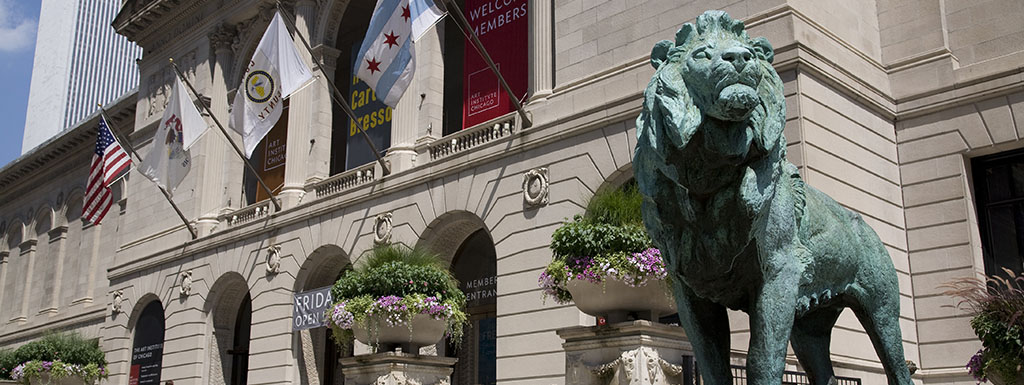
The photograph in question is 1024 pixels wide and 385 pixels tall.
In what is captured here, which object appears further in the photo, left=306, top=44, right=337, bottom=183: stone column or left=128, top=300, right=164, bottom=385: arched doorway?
left=128, top=300, right=164, bottom=385: arched doorway

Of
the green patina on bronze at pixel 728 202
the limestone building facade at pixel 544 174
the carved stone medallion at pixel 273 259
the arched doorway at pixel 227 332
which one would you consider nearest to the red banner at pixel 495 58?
the limestone building facade at pixel 544 174

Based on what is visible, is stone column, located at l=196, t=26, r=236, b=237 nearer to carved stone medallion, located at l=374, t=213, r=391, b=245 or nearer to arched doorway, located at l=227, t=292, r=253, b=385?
arched doorway, located at l=227, t=292, r=253, b=385

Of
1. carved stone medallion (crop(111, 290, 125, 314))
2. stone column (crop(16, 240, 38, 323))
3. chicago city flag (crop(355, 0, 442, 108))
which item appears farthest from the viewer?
stone column (crop(16, 240, 38, 323))

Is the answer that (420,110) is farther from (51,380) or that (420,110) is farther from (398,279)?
(51,380)

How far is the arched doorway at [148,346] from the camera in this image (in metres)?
35.6

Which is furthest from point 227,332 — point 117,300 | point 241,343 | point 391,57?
point 391,57

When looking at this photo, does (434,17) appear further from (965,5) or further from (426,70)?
(965,5)

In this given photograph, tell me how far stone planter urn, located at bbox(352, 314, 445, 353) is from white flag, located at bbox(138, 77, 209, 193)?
15.6 meters

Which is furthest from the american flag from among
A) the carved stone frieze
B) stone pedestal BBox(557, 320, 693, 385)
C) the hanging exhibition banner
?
stone pedestal BBox(557, 320, 693, 385)

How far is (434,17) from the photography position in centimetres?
2170

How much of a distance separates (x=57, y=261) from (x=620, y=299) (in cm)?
4854

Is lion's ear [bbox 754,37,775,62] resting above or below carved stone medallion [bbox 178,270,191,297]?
below

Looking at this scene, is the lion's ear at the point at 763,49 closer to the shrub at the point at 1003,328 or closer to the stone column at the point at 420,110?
the shrub at the point at 1003,328

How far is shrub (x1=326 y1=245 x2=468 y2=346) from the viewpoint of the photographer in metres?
15.8
